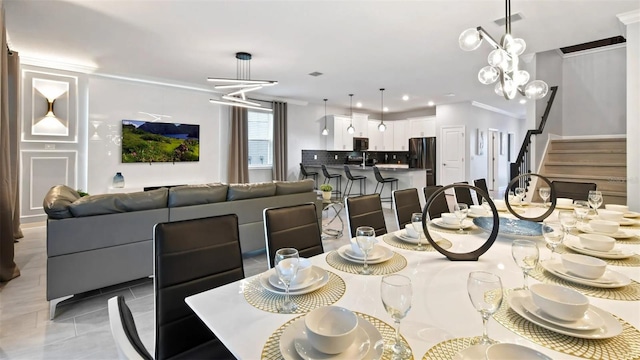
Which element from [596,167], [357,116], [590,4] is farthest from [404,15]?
[357,116]

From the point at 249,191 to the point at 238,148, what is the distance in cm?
411

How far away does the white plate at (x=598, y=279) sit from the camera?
1.04 metres

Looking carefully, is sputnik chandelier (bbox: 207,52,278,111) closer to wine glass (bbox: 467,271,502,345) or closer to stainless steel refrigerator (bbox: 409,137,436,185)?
wine glass (bbox: 467,271,502,345)

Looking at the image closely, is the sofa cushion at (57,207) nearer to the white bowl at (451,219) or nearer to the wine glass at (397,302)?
the wine glass at (397,302)

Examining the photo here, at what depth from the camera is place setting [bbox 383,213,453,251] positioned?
1557 mm

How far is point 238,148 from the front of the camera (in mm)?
7184

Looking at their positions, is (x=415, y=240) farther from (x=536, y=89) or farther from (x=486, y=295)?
(x=536, y=89)

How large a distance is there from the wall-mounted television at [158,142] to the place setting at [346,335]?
628 cm

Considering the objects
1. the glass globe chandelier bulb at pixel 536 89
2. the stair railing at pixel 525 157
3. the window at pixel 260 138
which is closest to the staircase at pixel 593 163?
the stair railing at pixel 525 157

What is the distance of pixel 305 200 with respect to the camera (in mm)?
3863

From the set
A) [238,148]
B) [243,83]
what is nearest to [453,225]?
[243,83]

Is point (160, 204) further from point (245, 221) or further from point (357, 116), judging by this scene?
point (357, 116)

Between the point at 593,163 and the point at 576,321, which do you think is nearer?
the point at 576,321

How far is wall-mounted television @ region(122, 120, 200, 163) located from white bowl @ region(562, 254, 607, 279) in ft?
21.8
